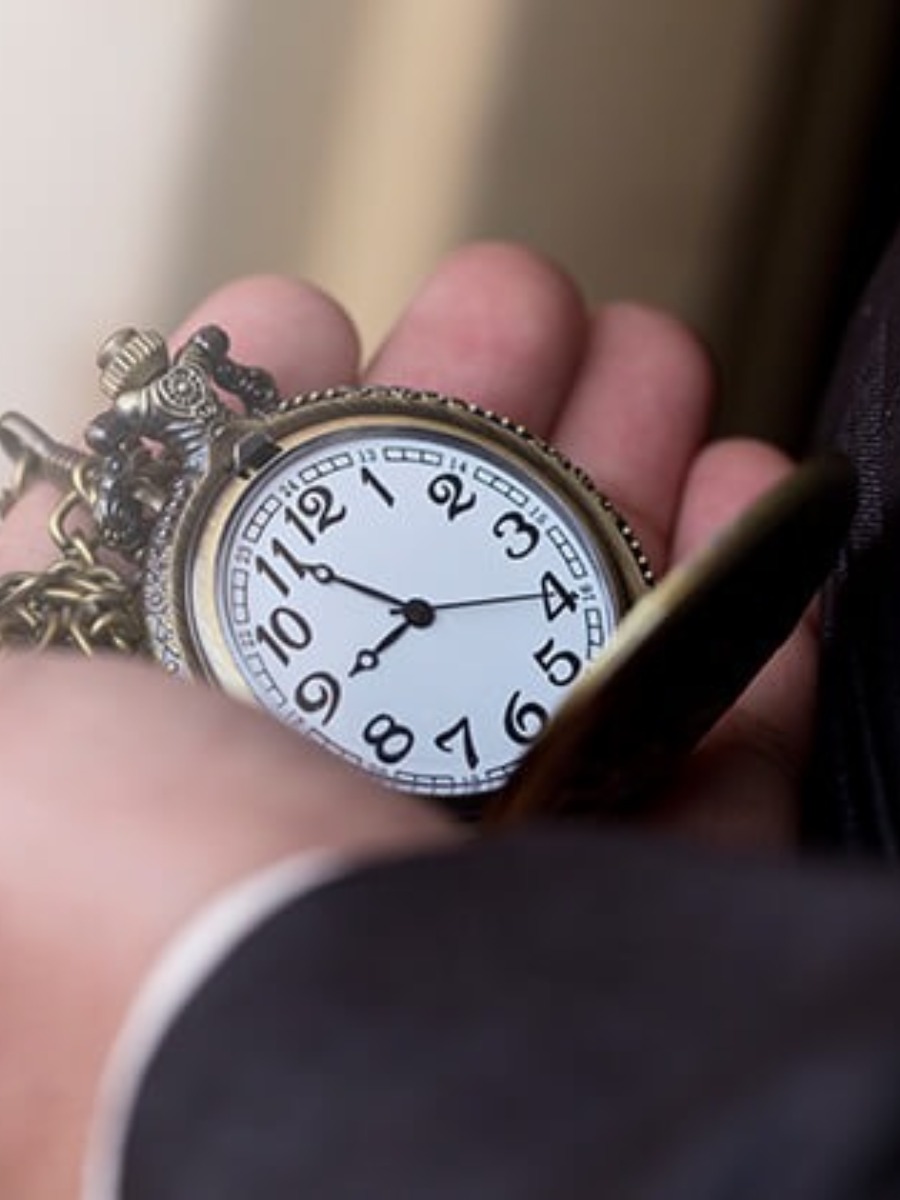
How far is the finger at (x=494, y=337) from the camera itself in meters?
0.85

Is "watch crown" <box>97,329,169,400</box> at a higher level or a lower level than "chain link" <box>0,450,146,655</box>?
higher

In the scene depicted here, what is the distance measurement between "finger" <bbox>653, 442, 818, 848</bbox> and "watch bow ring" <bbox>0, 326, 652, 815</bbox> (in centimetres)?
5

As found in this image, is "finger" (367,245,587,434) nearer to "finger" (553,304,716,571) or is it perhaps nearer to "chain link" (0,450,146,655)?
"finger" (553,304,716,571)

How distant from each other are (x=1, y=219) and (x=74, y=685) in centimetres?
40

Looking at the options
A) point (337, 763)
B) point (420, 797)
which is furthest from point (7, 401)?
point (337, 763)

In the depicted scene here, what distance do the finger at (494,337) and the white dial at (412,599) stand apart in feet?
0.34

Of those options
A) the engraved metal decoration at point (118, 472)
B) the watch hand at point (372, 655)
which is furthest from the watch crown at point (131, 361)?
the watch hand at point (372, 655)

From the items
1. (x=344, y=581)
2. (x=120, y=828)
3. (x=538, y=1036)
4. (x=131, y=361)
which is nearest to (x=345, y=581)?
(x=344, y=581)

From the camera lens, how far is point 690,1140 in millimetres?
360

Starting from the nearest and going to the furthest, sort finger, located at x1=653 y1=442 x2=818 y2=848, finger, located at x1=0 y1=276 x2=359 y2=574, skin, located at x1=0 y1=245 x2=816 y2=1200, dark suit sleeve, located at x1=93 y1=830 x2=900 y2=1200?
1. dark suit sleeve, located at x1=93 y1=830 x2=900 y2=1200
2. skin, located at x1=0 y1=245 x2=816 y2=1200
3. finger, located at x1=653 y1=442 x2=818 y2=848
4. finger, located at x1=0 y1=276 x2=359 y2=574

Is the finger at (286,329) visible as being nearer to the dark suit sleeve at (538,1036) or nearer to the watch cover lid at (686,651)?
the watch cover lid at (686,651)

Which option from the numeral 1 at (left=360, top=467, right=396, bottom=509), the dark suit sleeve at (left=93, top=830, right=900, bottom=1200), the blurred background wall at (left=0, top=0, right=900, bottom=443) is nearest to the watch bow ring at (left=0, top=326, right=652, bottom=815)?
the numeral 1 at (left=360, top=467, right=396, bottom=509)

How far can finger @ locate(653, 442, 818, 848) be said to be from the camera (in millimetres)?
695

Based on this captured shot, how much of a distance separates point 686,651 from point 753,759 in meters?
0.15
